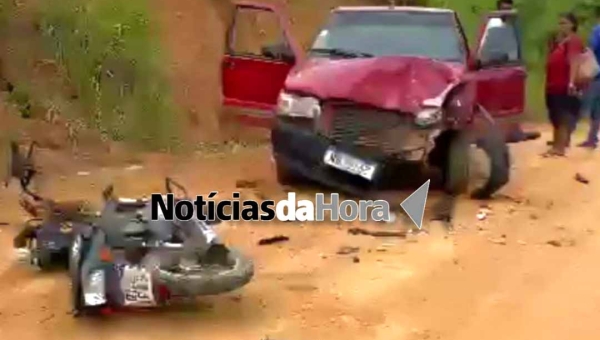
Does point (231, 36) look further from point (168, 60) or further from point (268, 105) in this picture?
point (168, 60)

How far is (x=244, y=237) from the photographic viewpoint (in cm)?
855

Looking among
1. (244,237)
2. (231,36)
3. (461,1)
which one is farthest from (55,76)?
(461,1)

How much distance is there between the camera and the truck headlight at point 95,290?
6363 millimetres

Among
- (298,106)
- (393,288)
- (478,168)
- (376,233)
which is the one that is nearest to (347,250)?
(376,233)

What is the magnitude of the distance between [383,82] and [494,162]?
4.17ft

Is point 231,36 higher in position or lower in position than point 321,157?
higher

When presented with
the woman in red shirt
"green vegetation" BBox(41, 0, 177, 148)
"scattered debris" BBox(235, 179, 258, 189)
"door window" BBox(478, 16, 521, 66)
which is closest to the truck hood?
"door window" BBox(478, 16, 521, 66)

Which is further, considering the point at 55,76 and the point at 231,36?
the point at 55,76

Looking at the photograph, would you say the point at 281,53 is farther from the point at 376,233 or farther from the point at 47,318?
the point at 47,318

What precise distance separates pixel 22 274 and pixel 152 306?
1.55 metres

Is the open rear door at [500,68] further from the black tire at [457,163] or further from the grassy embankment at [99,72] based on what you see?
the grassy embankment at [99,72]

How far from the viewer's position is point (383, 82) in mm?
9625

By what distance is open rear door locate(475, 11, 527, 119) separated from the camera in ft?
34.6

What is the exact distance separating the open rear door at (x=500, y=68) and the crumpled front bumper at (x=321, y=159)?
139cm
